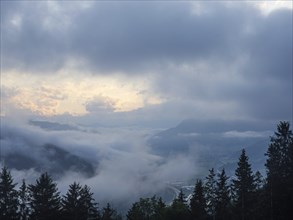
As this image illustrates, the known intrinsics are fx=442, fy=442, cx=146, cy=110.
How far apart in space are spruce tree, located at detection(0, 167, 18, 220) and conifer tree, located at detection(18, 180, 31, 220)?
44.4 inches

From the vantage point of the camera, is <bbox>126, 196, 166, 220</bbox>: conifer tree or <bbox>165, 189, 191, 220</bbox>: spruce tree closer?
<bbox>165, 189, 191, 220</bbox>: spruce tree

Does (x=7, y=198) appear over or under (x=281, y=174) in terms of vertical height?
under

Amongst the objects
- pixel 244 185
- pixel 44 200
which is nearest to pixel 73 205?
pixel 44 200

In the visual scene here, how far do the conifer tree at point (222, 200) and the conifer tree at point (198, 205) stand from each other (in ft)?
7.90

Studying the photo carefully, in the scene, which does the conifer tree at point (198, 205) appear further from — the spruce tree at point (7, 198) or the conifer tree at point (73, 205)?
the spruce tree at point (7, 198)

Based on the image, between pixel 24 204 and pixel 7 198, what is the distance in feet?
9.97

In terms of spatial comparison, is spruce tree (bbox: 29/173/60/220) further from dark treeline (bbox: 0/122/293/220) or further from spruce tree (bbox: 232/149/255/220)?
spruce tree (bbox: 232/149/255/220)

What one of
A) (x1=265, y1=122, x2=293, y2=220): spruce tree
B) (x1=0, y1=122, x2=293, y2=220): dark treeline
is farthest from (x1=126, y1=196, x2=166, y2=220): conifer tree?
(x1=265, y1=122, x2=293, y2=220): spruce tree

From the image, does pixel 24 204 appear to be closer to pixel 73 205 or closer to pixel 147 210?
pixel 73 205

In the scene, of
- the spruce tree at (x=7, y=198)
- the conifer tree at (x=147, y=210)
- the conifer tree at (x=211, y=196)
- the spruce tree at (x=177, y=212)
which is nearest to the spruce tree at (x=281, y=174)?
the conifer tree at (x=211, y=196)

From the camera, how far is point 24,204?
67688 millimetres

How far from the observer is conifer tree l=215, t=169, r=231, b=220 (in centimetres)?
7400

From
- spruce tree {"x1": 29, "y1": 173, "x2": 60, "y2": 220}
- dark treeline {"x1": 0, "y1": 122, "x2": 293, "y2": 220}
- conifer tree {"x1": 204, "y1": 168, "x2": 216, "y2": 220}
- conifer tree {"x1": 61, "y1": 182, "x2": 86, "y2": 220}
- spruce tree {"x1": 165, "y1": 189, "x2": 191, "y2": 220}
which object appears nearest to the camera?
spruce tree {"x1": 29, "y1": 173, "x2": 60, "y2": 220}

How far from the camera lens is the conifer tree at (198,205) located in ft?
243
